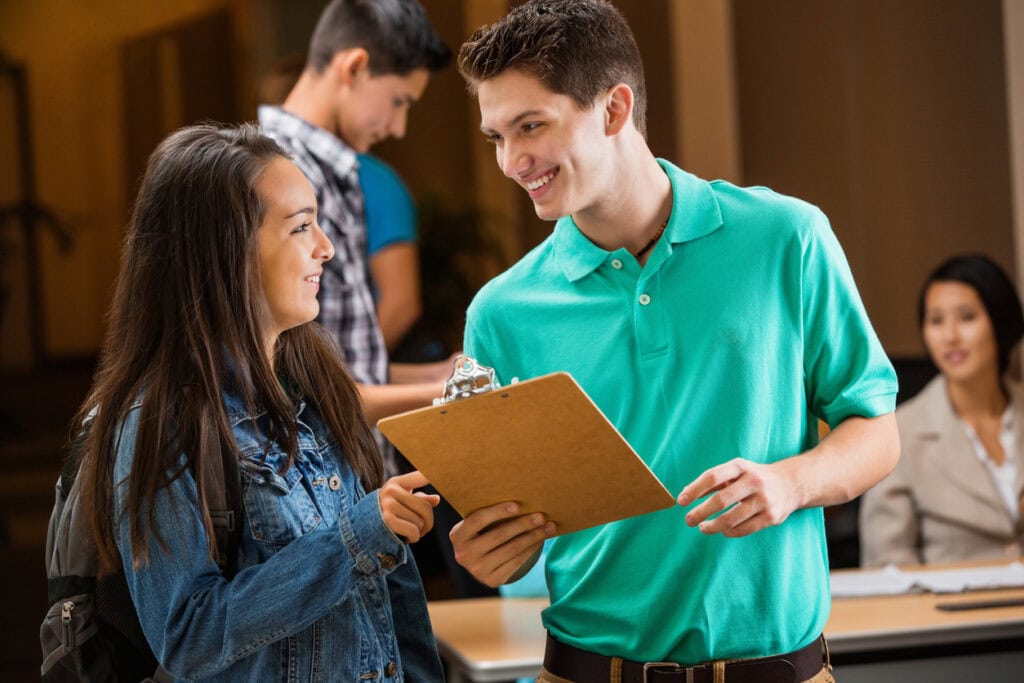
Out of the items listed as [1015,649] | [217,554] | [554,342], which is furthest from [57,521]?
[1015,649]

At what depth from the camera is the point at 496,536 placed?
159 cm

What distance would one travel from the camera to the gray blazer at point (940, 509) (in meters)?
3.71

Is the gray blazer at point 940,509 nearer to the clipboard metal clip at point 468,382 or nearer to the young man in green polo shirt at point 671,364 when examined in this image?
the young man in green polo shirt at point 671,364

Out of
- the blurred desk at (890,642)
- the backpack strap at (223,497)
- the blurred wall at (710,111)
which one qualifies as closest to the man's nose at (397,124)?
the blurred desk at (890,642)

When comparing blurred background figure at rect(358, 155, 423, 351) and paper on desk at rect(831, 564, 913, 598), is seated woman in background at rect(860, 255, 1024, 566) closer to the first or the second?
paper on desk at rect(831, 564, 913, 598)

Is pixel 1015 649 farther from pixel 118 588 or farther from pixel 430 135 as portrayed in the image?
pixel 430 135

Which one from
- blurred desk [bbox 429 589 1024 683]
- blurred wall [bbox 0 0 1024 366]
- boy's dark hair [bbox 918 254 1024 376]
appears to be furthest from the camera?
blurred wall [bbox 0 0 1024 366]

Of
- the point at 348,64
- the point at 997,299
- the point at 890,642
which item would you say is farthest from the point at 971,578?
the point at 348,64

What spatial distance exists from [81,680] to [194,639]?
22 cm

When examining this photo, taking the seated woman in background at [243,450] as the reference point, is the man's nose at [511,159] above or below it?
above

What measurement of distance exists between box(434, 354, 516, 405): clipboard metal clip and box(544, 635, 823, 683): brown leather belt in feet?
1.54

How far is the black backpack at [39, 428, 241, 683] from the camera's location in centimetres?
160

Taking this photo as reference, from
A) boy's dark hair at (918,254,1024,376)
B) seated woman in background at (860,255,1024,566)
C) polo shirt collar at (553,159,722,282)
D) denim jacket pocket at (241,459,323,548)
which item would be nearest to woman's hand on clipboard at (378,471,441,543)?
denim jacket pocket at (241,459,323,548)

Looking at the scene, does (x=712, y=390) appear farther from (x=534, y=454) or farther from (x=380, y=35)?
(x=380, y=35)
